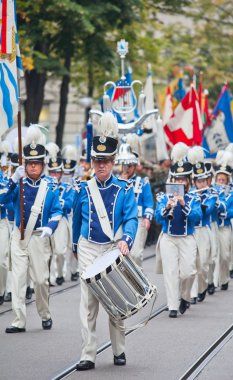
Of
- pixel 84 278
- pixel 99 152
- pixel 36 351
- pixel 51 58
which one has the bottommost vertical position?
pixel 36 351

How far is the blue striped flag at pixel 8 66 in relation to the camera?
41.3ft

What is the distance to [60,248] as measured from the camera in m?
20.2

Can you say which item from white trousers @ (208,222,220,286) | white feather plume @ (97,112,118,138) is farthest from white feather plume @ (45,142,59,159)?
white feather plume @ (97,112,118,138)

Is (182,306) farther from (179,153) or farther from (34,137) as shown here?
(34,137)

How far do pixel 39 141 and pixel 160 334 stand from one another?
2.68 metres

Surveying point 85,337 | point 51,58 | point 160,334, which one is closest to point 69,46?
point 51,58

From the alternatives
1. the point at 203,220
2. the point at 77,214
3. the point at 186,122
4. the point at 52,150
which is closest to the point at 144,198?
the point at 203,220

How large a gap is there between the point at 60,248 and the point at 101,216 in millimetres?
8690

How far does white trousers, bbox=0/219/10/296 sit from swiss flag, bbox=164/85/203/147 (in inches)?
347

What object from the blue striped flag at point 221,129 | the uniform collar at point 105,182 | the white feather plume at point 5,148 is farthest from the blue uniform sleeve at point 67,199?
the uniform collar at point 105,182

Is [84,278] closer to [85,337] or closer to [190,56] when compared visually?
[85,337]

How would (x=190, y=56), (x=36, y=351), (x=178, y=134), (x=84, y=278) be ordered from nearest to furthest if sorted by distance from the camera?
(x=84, y=278) → (x=36, y=351) → (x=178, y=134) → (x=190, y=56)

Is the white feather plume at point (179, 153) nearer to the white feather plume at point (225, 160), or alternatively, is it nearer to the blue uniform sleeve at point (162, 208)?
the blue uniform sleeve at point (162, 208)

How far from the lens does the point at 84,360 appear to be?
11211 millimetres
